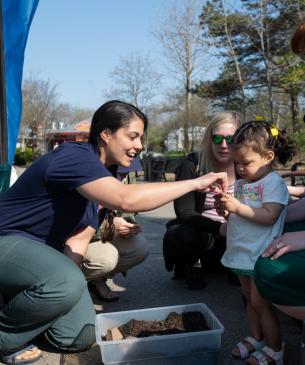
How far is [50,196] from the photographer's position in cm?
232

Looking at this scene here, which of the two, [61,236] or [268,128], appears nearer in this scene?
[268,128]

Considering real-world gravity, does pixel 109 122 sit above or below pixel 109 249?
above

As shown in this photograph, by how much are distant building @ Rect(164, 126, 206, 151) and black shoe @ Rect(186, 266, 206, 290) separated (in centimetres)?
1537

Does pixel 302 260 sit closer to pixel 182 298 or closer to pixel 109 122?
pixel 109 122

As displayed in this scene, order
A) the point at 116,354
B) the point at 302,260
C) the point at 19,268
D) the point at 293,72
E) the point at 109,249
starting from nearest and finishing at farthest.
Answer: the point at 302,260 < the point at 116,354 < the point at 19,268 < the point at 109,249 < the point at 293,72

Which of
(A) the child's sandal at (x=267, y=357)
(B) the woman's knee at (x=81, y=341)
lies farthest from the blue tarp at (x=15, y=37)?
(A) the child's sandal at (x=267, y=357)

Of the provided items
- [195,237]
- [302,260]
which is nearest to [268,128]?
[302,260]

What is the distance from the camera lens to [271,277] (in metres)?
1.83

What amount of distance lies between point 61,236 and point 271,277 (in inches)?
46.5

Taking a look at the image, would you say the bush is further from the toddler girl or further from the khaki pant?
the toddler girl

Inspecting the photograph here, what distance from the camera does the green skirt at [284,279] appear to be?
1791mm

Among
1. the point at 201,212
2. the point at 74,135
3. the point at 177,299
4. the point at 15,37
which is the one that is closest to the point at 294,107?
the point at 74,135

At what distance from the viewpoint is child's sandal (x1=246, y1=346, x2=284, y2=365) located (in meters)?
2.07

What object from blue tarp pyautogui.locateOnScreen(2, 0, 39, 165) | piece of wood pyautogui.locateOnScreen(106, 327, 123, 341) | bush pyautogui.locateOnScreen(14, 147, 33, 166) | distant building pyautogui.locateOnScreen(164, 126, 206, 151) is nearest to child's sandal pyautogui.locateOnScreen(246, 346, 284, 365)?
piece of wood pyautogui.locateOnScreen(106, 327, 123, 341)
